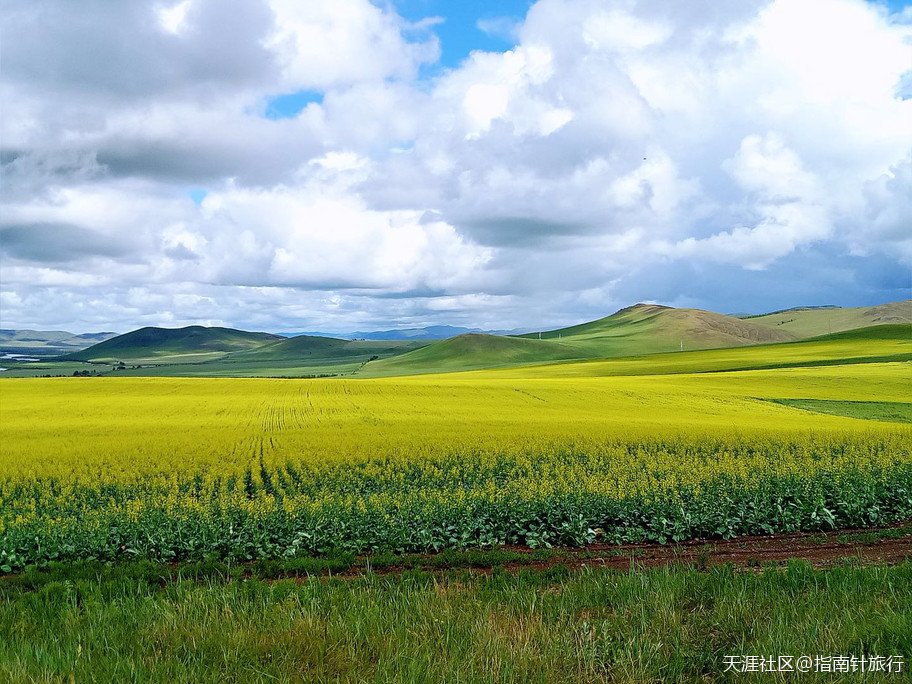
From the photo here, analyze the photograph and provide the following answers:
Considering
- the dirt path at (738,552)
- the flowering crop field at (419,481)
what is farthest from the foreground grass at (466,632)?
the flowering crop field at (419,481)

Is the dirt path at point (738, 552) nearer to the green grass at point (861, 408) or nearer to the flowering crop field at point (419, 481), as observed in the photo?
the flowering crop field at point (419, 481)

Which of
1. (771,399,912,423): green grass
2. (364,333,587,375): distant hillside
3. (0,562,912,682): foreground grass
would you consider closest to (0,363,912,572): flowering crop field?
(771,399,912,423): green grass

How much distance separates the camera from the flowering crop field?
43.7ft

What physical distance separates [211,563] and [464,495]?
642 centimetres

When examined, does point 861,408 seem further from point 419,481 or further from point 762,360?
point 762,360

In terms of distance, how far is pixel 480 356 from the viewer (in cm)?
18400

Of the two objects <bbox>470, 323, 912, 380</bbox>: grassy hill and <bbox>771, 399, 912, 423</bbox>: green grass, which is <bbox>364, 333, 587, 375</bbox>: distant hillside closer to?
<bbox>470, 323, 912, 380</bbox>: grassy hill

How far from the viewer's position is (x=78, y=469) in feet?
66.3

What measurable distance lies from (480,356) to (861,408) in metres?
145

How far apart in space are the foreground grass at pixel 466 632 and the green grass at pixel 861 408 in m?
36.2

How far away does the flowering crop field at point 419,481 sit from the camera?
43.7ft

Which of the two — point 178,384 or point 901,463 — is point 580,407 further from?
point 178,384

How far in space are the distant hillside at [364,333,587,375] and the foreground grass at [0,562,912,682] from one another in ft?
511

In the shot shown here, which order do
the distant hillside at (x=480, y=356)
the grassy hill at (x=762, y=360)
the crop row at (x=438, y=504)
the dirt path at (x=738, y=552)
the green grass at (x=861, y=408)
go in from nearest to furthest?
the dirt path at (x=738, y=552) < the crop row at (x=438, y=504) < the green grass at (x=861, y=408) < the grassy hill at (x=762, y=360) < the distant hillside at (x=480, y=356)
